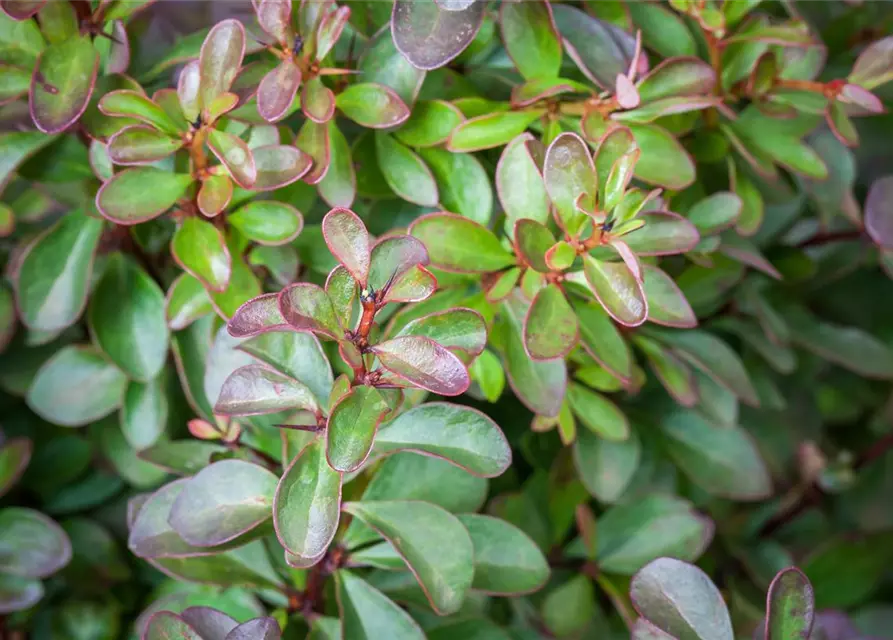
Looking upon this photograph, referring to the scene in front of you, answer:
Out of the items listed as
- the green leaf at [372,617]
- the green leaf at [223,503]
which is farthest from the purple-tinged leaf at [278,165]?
the green leaf at [372,617]

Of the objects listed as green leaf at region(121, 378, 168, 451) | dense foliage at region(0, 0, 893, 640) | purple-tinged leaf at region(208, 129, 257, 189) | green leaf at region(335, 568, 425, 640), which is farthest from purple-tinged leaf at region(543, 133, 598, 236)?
green leaf at region(121, 378, 168, 451)

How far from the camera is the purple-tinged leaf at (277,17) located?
563 mm

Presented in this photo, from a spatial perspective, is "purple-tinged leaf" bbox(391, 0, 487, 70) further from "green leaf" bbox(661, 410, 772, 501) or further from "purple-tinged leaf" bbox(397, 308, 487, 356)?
"green leaf" bbox(661, 410, 772, 501)

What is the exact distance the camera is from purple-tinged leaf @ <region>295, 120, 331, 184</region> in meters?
0.60

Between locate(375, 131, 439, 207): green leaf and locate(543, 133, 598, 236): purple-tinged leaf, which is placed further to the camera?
locate(375, 131, 439, 207): green leaf

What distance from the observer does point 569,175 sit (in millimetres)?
551

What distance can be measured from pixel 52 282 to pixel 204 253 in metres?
0.19

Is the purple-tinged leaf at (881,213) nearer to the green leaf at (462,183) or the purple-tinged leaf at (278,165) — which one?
the green leaf at (462,183)

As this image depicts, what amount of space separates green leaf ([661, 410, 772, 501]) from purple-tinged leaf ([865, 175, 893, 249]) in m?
0.25

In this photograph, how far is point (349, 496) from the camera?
0.64 meters

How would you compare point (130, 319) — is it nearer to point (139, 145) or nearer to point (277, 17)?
point (139, 145)

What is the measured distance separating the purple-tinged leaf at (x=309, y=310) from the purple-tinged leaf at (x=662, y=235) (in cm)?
24

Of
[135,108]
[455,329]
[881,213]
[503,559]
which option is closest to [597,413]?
[503,559]

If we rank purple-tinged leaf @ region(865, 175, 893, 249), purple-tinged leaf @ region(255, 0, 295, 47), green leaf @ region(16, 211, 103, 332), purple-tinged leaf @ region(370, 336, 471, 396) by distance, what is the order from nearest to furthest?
1. purple-tinged leaf @ region(370, 336, 471, 396)
2. purple-tinged leaf @ region(255, 0, 295, 47)
3. green leaf @ region(16, 211, 103, 332)
4. purple-tinged leaf @ region(865, 175, 893, 249)
